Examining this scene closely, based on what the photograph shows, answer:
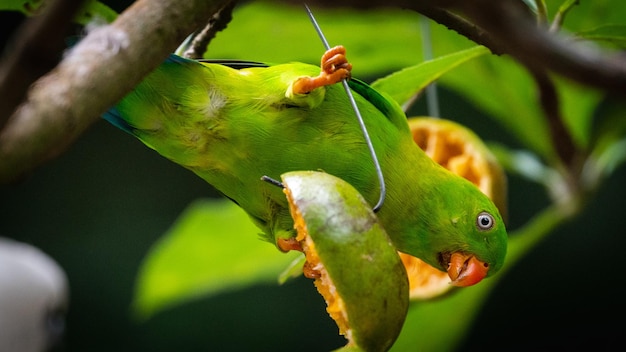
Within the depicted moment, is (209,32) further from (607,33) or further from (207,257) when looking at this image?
(207,257)

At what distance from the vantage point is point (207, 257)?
1482 millimetres

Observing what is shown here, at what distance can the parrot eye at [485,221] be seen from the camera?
1.06 meters

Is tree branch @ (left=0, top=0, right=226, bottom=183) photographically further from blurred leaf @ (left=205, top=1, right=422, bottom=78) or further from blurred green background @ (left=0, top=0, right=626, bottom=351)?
blurred green background @ (left=0, top=0, right=626, bottom=351)

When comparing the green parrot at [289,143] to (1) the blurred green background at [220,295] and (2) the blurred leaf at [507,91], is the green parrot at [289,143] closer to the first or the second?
(2) the blurred leaf at [507,91]

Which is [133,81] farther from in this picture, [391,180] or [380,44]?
[380,44]

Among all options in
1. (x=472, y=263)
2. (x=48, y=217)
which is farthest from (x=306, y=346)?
(x=472, y=263)

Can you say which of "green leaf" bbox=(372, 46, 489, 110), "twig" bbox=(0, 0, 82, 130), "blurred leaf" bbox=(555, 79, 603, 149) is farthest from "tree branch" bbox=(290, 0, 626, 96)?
"blurred leaf" bbox=(555, 79, 603, 149)

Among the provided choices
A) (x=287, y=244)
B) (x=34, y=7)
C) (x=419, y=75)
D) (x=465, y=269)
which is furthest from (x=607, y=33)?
(x=34, y=7)

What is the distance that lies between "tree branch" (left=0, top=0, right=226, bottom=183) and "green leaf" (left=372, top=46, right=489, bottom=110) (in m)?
0.50

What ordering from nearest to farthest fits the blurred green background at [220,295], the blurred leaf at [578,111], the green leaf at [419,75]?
1. the green leaf at [419,75]
2. the blurred leaf at [578,111]
3. the blurred green background at [220,295]

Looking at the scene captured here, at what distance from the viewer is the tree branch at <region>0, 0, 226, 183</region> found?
0.37 m

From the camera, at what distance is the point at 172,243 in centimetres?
149

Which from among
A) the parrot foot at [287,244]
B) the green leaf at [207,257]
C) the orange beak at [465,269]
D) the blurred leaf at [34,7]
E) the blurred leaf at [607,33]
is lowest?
the green leaf at [207,257]

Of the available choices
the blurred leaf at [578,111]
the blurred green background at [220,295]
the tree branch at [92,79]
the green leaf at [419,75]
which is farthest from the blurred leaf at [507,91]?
the blurred green background at [220,295]
